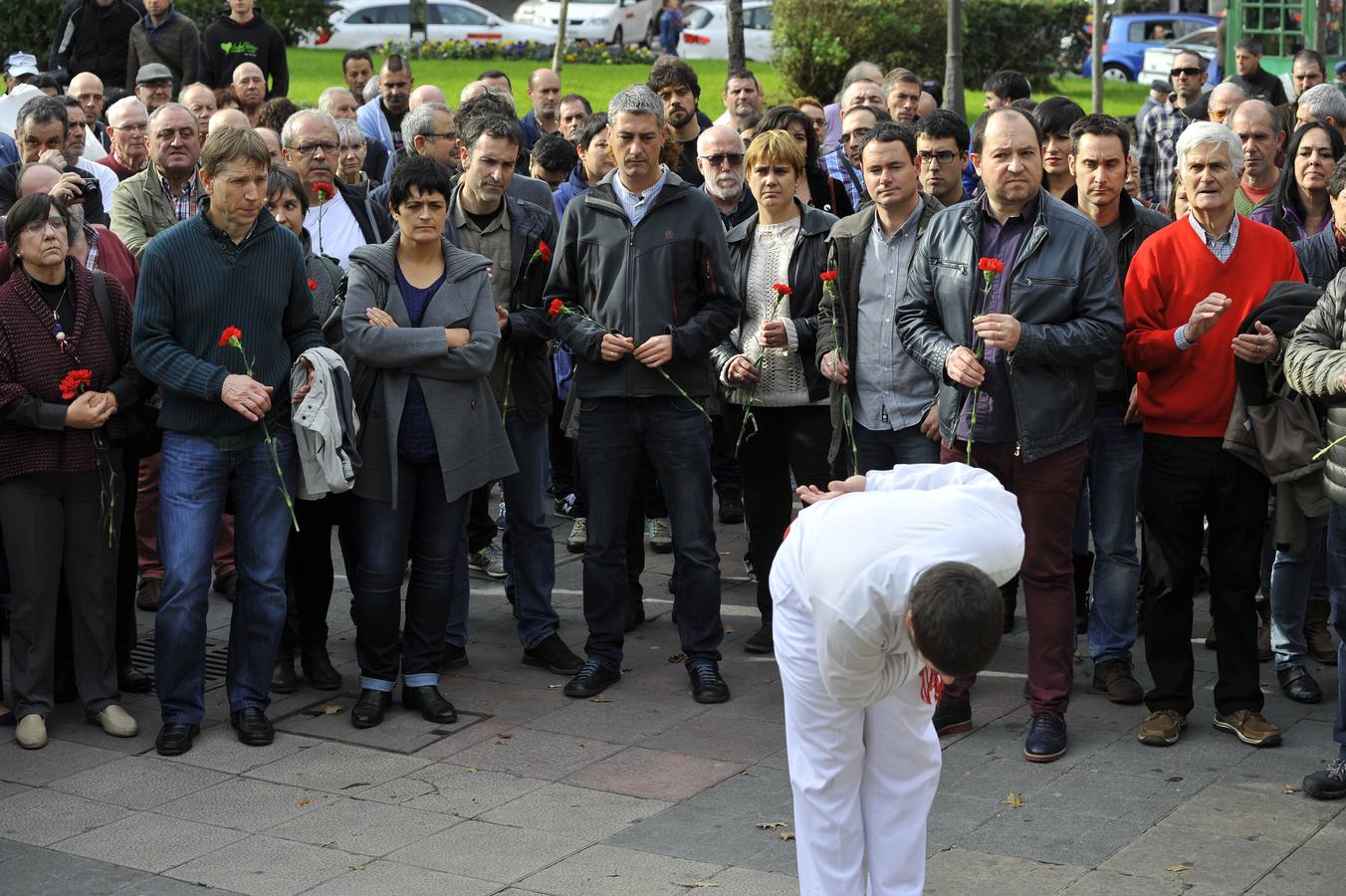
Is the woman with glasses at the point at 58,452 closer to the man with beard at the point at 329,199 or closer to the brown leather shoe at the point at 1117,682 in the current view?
the man with beard at the point at 329,199

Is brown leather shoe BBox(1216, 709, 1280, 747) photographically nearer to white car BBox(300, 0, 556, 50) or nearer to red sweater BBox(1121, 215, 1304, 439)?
red sweater BBox(1121, 215, 1304, 439)

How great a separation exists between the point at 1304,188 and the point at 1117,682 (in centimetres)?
257

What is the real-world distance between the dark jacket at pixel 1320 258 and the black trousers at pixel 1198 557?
1.12 m

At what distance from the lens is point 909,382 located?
7305 mm

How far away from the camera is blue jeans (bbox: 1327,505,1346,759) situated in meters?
6.23

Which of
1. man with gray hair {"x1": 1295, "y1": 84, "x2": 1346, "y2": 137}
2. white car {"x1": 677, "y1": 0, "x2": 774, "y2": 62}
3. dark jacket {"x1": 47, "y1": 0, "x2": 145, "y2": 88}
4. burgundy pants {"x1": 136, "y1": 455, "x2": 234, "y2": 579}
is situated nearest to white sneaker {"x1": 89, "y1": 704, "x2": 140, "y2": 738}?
burgundy pants {"x1": 136, "y1": 455, "x2": 234, "y2": 579}

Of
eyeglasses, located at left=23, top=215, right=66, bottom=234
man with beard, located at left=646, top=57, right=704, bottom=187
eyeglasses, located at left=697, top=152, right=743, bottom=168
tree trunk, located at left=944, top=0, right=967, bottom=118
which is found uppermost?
tree trunk, located at left=944, top=0, right=967, bottom=118

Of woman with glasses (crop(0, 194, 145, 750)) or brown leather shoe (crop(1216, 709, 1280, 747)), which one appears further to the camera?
woman with glasses (crop(0, 194, 145, 750))

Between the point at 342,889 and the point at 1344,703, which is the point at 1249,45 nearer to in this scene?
the point at 1344,703

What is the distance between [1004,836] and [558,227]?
11.7ft

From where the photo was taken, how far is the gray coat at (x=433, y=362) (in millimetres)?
7047

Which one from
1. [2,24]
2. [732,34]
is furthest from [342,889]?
[2,24]

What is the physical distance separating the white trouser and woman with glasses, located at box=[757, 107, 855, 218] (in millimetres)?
4113

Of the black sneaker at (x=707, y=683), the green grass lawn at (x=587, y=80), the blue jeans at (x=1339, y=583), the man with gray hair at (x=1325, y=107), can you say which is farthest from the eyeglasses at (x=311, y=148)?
the green grass lawn at (x=587, y=80)
